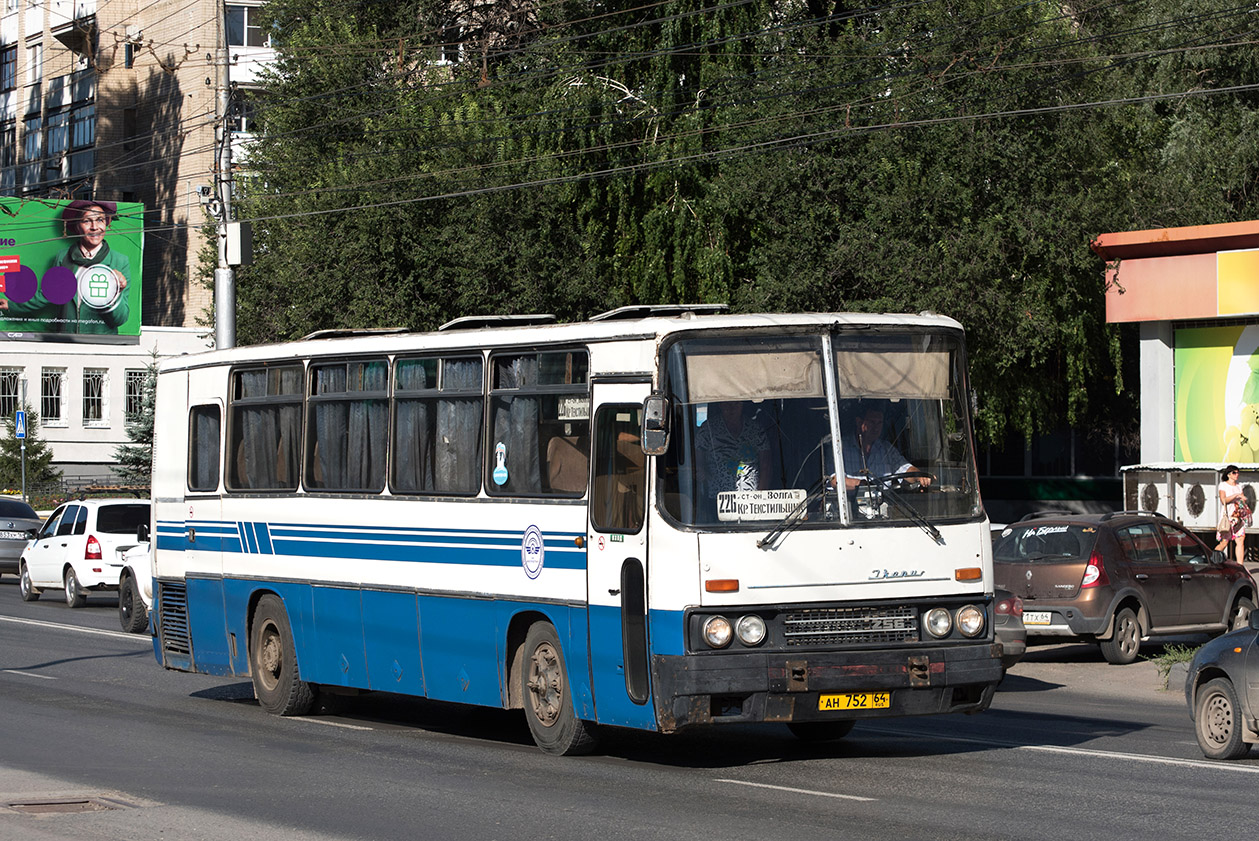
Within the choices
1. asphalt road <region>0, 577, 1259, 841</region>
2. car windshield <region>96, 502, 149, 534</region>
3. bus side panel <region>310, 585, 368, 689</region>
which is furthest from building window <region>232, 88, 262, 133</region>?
bus side panel <region>310, 585, 368, 689</region>

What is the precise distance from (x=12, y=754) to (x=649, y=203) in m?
22.1

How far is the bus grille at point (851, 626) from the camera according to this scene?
1058 centimetres

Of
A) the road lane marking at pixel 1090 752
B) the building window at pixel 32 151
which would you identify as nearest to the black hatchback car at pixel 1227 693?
the road lane marking at pixel 1090 752

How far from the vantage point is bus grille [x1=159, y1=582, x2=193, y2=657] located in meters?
16.0

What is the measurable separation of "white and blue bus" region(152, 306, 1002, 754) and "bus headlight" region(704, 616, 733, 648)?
0.02 m

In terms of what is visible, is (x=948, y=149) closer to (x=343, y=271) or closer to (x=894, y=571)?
(x=343, y=271)

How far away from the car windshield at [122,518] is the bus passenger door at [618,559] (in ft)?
57.5

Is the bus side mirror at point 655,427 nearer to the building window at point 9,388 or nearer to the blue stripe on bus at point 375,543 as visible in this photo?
the blue stripe on bus at point 375,543

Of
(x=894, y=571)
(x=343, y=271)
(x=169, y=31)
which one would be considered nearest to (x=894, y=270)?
(x=343, y=271)

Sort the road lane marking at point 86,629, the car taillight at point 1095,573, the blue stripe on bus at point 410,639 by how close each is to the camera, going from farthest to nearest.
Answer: the road lane marking at point 86,629 → the car taillight at point 1095,573 → the blue stripe on bus at point 410,639

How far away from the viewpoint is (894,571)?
10.7 m

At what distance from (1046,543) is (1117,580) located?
35.4 inches

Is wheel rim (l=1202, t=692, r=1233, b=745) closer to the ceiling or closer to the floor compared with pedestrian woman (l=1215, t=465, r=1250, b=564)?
closer to the floor

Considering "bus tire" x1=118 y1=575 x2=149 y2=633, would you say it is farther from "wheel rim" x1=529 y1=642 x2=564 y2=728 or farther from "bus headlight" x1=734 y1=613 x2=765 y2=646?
"bus headlight" x1=734 y1=613 x2=765 y2=646
